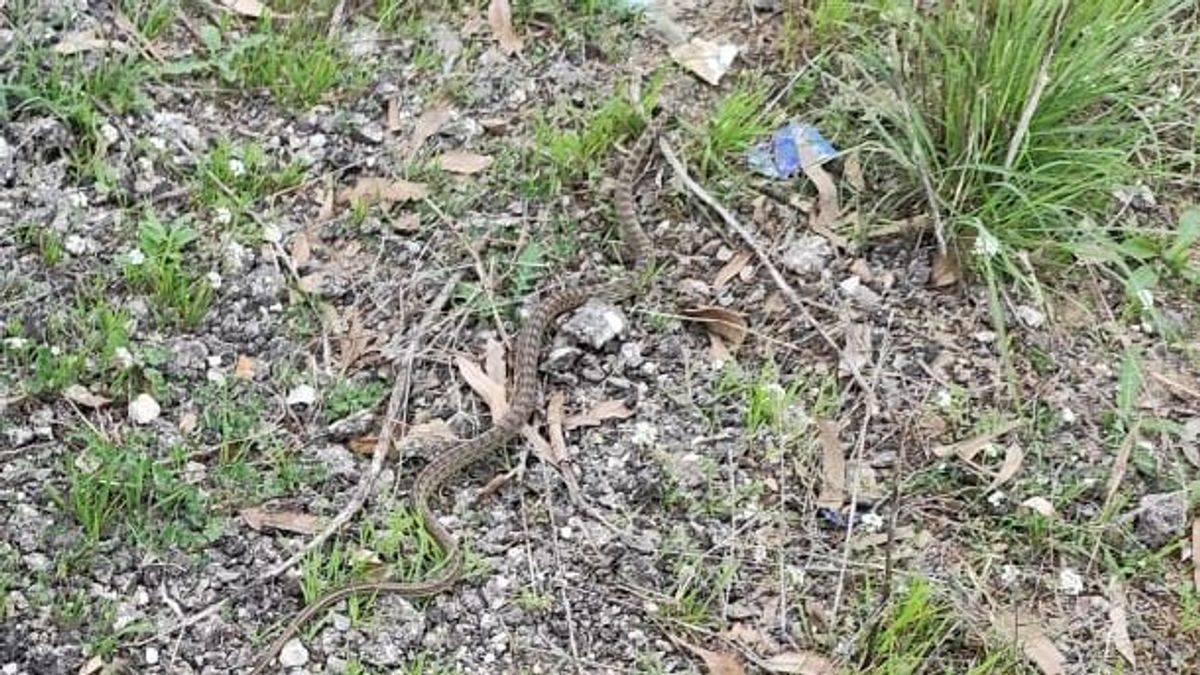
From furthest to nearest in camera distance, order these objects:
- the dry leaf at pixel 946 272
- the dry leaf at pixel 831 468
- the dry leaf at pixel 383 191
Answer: the dry leaf at pixel 383 191
the dry leaf at pixel 946 272
the dry leaf at pixel 831 468

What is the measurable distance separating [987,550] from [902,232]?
1.11 meters

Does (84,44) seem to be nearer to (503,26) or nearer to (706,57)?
(503,26)

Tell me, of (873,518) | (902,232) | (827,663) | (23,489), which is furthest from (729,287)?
(23,489)

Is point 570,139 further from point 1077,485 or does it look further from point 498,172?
point 1077,485

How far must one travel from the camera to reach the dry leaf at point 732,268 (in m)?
5.19

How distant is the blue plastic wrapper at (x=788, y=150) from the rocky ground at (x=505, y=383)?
0.05 meters

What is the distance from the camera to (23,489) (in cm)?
446

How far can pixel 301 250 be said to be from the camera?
16.8ft

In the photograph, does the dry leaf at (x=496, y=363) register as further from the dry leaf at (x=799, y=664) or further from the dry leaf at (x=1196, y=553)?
the dry leaf at (x=1196, y=553)

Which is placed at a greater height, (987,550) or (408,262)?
(408,262)

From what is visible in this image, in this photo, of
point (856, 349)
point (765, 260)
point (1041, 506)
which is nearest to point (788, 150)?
point (765, 260)

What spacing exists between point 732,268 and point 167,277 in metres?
1.67

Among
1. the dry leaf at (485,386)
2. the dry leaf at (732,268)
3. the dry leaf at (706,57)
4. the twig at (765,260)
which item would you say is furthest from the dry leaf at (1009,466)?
the dry leaf at (706,57)

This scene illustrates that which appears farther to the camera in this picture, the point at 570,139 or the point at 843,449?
the point at 570,139
